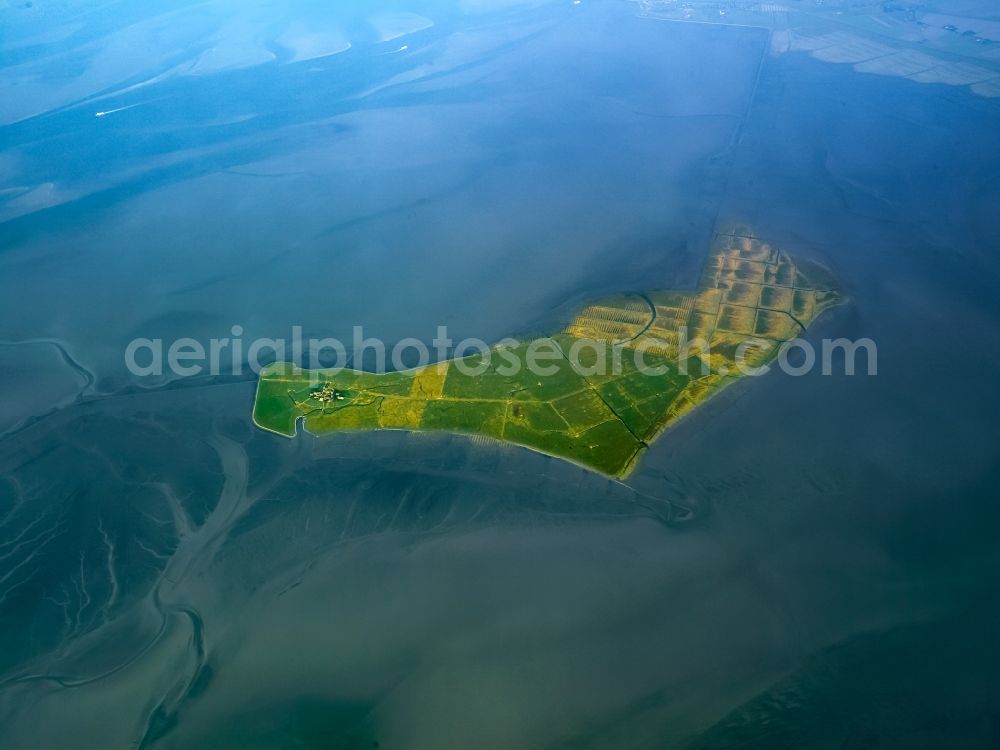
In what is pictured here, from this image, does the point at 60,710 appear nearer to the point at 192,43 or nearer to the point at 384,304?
the point at 384,304

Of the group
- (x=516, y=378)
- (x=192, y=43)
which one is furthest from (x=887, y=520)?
(x=192, y=43)

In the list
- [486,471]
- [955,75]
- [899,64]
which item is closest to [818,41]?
[899,64]

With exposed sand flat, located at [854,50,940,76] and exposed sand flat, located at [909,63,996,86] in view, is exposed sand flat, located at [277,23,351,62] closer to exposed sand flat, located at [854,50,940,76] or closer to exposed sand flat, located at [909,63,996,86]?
exposed sand flat, located at [854,50,940,76]

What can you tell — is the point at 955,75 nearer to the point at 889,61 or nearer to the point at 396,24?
the point at 889,61

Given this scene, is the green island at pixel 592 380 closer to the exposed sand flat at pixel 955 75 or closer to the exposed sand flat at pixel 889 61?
the exposed sand flat at pixel 955 75

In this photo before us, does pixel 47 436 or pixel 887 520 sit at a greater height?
pixel 47 436

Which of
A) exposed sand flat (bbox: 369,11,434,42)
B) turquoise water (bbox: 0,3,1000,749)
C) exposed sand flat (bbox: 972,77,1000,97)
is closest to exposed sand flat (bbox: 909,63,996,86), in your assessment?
exposed sand flat (bbox: 972,77,1000,97)

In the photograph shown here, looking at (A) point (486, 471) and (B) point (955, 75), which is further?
(B) point (955, 75)
